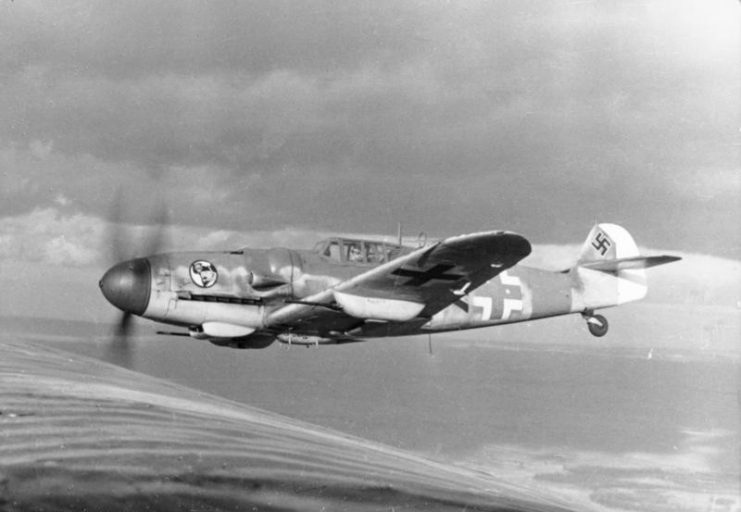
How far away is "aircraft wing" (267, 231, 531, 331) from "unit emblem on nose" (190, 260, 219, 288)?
0.50 m

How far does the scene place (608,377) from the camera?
17.4 feet

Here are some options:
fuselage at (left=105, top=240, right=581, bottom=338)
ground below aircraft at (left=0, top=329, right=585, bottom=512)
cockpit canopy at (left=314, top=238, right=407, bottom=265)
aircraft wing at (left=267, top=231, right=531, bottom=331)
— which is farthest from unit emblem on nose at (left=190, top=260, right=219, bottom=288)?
ground below aircraft at (left=0, top=329, right=585, bottom=512)

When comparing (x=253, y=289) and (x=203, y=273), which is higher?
(x=203, y=273)

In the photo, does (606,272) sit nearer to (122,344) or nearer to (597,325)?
(597,325)

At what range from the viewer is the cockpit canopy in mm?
5406

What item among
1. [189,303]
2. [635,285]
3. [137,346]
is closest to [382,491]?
[137,346]

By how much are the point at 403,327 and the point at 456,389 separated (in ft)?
2.00

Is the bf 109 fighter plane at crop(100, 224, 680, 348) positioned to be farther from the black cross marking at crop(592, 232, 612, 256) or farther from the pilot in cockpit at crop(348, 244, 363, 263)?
the black cross marking at crop(592, 232, 612, 256)

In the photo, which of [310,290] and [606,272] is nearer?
[310,290]

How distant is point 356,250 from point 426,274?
680 millimetres

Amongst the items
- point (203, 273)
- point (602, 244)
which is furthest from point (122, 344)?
point (602, 244)

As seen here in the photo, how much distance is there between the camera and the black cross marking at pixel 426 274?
4.93 m

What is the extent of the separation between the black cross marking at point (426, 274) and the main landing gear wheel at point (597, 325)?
1.21 m

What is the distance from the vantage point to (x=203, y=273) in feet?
17.3
